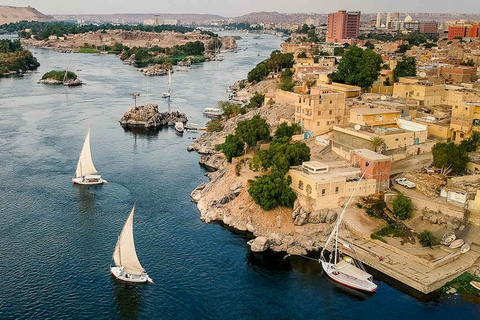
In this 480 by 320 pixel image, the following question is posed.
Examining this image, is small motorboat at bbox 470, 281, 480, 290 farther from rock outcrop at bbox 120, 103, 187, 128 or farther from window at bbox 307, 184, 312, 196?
rock outcrop at bbox 120, 103, 187, 128

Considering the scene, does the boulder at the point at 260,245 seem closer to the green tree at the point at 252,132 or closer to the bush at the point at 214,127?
the green tree at the point at 252,132

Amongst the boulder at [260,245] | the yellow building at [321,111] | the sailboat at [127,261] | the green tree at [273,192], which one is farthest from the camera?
the yellow building at [321,111]

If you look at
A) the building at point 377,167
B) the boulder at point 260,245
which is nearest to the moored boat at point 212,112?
the building at point 377,167

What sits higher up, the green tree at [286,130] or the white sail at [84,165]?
the green tree at [286,130]

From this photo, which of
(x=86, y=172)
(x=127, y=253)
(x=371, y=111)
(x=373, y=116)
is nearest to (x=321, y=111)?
(x=371, y=111)

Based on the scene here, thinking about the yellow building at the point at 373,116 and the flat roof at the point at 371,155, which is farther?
the yellow building at the point at 373,116

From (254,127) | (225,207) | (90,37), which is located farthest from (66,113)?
(90,37)
